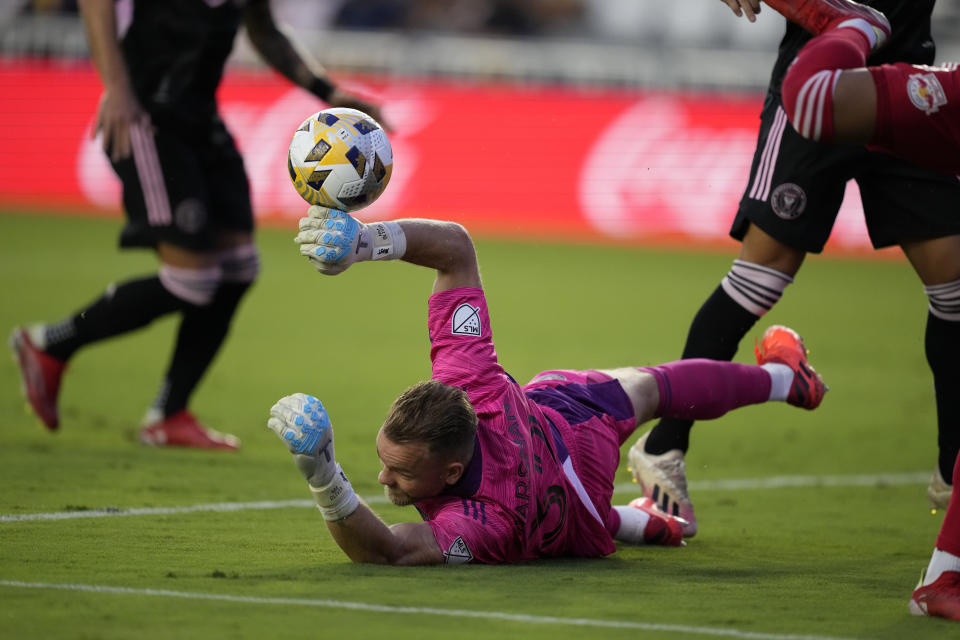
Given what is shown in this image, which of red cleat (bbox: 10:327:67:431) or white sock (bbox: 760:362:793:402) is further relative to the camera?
red cleat (bbox: 10:327:67:431)

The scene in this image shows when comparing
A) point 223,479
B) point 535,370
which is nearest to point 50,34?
point 535,370

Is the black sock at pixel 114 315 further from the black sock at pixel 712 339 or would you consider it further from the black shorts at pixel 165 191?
the black sock at pixel 712 339

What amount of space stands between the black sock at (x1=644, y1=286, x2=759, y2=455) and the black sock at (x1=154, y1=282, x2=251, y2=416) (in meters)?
2.66

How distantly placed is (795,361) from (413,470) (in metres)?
1.72

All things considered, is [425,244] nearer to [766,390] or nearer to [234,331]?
[766,390]

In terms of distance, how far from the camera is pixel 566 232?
58.4 feet

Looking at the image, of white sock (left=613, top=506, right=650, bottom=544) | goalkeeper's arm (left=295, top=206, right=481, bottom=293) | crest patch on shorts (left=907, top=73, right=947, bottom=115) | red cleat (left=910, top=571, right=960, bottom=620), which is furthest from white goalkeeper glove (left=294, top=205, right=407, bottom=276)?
red cleat (left=910, top=571, right=960, bottom=620)

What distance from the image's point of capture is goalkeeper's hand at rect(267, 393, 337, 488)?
147 inches

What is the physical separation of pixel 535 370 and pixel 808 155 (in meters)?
4.23

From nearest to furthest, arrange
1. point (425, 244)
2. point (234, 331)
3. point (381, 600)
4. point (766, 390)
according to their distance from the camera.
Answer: point (381, 600), point (425, 244), point (766, 390), point (234, 331)

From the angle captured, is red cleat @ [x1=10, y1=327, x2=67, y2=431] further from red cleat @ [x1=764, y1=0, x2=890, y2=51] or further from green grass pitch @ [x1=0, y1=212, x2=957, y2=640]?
red cleat @ [x1=764, y1=0, x2=890, y2=51]

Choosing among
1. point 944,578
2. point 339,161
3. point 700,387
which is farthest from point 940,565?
point 339,161

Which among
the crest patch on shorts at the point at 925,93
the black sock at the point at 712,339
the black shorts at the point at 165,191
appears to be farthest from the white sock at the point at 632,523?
the black shorts at the point at 165,191

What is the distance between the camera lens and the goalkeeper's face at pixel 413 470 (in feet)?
13.3
